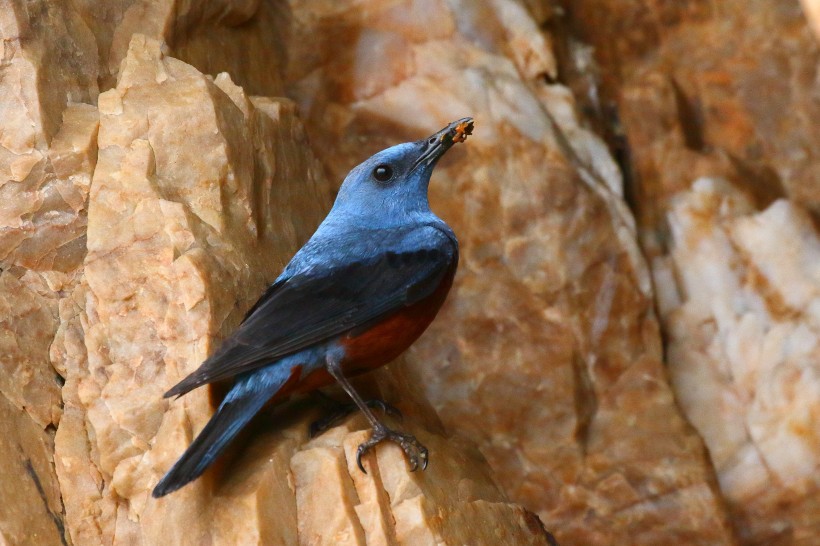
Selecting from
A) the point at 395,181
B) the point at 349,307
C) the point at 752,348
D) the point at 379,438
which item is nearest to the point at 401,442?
the point at 379,438

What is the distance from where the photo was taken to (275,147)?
199 inches

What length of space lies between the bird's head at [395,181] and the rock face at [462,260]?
491mm

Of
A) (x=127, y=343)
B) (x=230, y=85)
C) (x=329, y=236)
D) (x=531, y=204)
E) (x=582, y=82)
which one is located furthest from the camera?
(x=582, y=82)

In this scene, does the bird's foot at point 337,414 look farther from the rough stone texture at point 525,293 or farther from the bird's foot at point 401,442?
the rough stone texture at point 525,293

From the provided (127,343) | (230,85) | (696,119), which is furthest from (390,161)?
(696,119)

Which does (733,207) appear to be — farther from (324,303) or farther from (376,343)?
(324,303)

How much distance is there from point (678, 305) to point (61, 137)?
3907 millimetres

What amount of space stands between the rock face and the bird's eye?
0.61 meters

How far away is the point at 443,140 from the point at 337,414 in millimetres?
1437

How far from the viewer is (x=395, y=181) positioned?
464 centimetres

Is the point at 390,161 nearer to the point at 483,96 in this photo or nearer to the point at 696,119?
the point at 483,96

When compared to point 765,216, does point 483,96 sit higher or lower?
higher

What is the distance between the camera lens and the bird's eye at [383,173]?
4.61m

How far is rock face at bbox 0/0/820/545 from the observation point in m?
4.00
